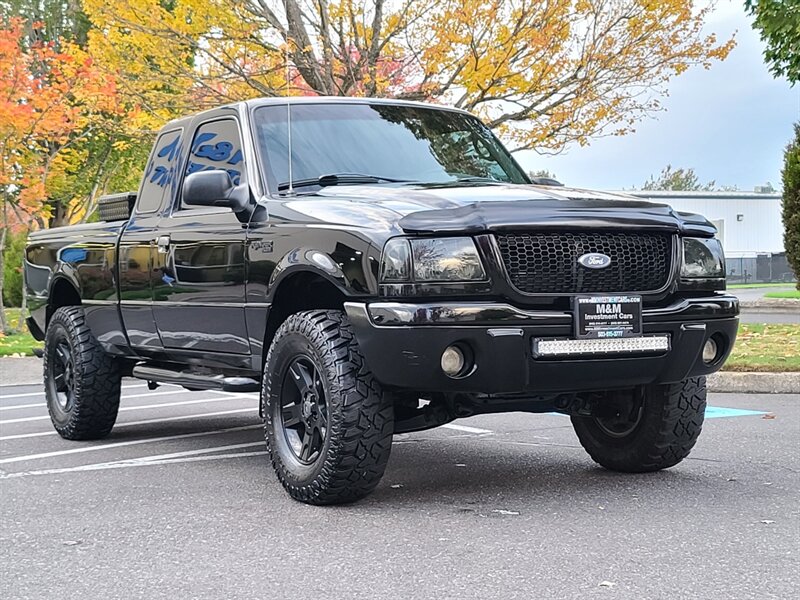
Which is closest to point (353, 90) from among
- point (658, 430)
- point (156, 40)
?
point (156, 40)

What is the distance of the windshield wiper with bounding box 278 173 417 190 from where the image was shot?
594 centimetres

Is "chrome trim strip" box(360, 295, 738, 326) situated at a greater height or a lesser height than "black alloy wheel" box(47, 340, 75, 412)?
greater

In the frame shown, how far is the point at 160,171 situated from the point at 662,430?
11.8 ft

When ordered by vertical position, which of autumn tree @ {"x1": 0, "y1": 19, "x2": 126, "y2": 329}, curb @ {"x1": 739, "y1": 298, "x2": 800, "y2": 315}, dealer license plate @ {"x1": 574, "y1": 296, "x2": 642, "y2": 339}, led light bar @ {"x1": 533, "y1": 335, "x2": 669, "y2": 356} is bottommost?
curb @ {"x1": 739, "y1": 298, "x2": 800, "y2": 315}

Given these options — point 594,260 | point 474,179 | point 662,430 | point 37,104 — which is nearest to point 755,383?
point 662,430

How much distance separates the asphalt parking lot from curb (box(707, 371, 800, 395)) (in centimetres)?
281

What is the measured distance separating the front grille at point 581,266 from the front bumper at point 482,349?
0.14m

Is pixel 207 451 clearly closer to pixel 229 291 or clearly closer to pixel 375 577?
pixel 229 291

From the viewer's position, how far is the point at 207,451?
725 cm

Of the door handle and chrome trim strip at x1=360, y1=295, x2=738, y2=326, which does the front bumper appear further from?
the door handle

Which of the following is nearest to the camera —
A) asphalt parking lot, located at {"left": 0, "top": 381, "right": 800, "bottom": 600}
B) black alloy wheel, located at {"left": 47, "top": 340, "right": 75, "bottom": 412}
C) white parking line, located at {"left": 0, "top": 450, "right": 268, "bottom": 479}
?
asphalt parking lot, located at {"left": 0, "top": 381, "right": 800, "bottom": 600}

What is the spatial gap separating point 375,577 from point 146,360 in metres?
3.97

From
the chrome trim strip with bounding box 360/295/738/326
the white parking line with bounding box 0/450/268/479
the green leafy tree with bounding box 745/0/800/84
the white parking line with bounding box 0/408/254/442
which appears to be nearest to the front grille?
the chrome trim strip with bounding box 360/295/738/326

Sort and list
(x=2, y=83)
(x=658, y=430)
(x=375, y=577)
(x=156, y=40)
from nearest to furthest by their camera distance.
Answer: (x=375, y=577)
(x=658, y=430)
(x=156, y=40)
(x=2, y=83)
